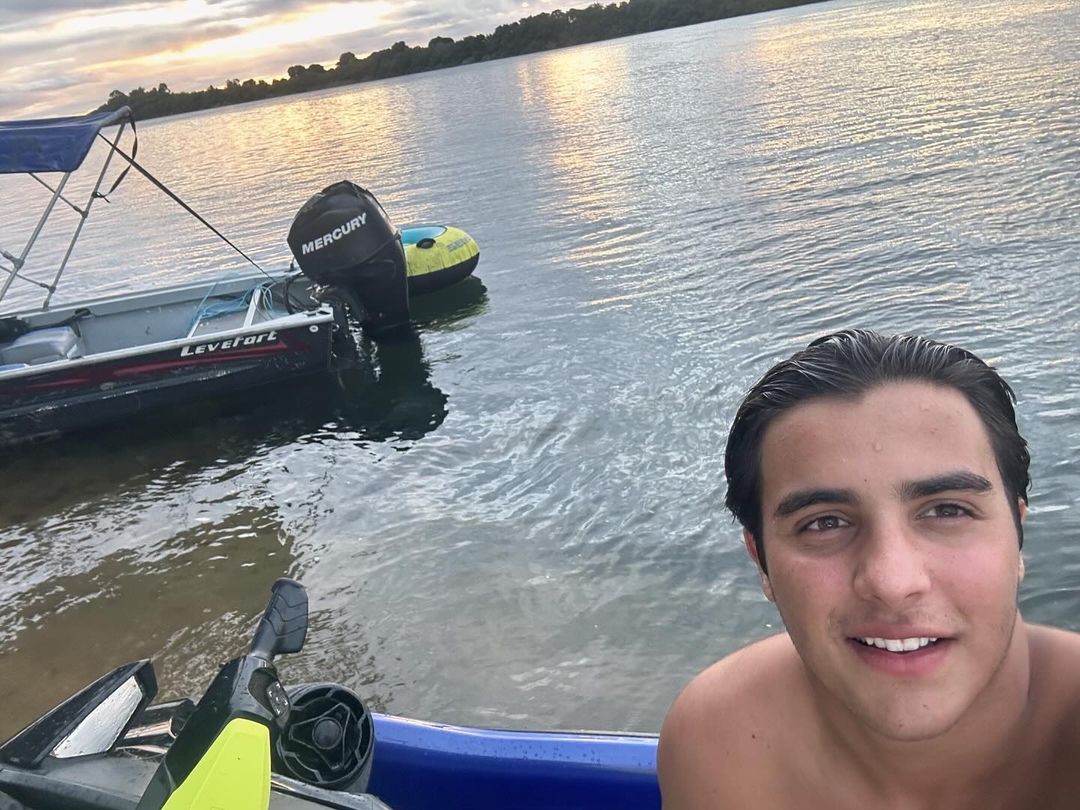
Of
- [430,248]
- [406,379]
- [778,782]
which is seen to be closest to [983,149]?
[430,248]

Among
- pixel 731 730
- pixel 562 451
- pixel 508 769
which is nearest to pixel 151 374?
pixel 562 451

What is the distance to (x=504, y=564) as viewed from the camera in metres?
5.72

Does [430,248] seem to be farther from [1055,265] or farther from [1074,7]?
[1074,7]

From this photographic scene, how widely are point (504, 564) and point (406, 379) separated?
4177 millimetres

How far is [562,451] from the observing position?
702 centimetres

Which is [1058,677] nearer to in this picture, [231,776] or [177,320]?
[231,776]

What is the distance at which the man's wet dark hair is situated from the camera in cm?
140

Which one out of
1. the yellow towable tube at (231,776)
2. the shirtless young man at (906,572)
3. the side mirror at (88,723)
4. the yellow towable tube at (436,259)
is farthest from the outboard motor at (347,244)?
the shirtless young man at (906,572)

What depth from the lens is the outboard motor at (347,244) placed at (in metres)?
9.34

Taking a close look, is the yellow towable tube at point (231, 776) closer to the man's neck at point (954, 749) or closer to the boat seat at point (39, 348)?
the man's neck at point (954, 749)

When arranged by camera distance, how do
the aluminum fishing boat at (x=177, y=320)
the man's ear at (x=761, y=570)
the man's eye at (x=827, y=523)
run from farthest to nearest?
the aluminum fishing boat at (x=177, y=320) → the man's ear at (x=761, y=570) → the man's eye at (x=827, y=523)

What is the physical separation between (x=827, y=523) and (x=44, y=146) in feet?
29.3

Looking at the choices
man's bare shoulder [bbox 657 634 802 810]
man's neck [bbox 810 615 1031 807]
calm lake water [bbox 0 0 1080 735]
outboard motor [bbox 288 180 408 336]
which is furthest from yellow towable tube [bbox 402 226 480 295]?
man's neck [bbox 810 615 1031 807]

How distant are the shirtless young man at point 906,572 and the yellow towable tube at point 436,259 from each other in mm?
10333
